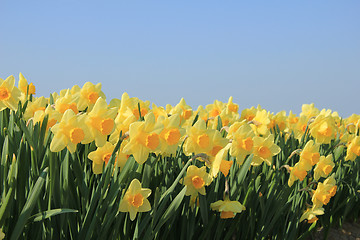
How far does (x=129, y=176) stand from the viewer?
1608 millimetres

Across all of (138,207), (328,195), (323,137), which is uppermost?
(323,137)

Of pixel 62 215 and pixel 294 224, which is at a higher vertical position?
pixel 294 224

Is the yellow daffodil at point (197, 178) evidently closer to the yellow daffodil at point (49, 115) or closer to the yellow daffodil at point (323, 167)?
the yellow daffodil at point (49, 115)

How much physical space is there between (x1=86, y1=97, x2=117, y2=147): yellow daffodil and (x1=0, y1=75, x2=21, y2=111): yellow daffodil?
2.16 feet

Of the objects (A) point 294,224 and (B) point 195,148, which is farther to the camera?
(A) point 294,224

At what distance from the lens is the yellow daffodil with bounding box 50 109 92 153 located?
1.40 metres

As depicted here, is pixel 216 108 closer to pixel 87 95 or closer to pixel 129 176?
pixel 87 95

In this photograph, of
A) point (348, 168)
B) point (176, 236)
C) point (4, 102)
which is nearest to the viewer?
point (4, 102)

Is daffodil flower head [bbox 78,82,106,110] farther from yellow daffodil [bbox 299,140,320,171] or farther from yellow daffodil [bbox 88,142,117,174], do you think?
yellow daffodil [bbox 299,140,320,171]

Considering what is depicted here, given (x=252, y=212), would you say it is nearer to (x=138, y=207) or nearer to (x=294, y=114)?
(x=138, y=207)

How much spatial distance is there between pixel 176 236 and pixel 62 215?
0.72m

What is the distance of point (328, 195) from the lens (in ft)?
7.86

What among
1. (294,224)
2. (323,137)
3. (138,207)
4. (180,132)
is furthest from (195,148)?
(323,137)

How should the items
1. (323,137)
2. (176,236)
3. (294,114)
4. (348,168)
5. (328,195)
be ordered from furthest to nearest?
(294,114) → (348,168) → (323,137) → (328,195) → (176,236)
